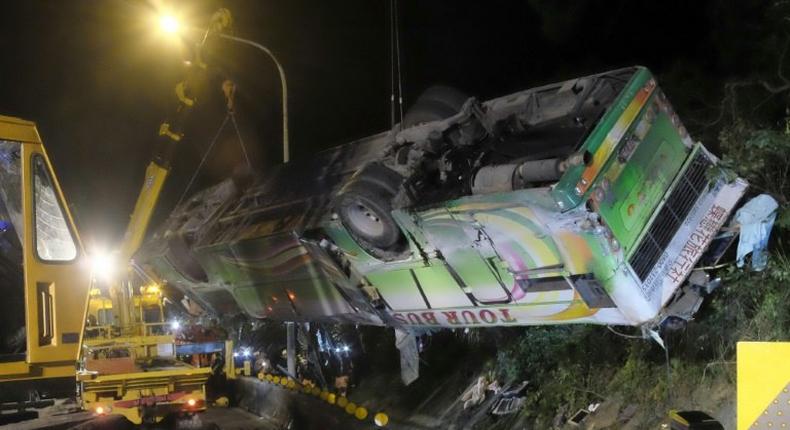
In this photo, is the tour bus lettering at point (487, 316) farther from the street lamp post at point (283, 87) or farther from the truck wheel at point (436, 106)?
the street lamp post at point (283, 87)

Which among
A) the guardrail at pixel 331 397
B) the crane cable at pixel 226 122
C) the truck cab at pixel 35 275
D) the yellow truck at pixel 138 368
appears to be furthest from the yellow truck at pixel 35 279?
the crane cable at pixel 226 122

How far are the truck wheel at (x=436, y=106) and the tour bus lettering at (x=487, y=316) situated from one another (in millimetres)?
2051

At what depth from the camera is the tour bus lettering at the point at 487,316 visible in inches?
282

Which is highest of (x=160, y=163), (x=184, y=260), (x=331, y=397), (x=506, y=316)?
(x=160, y=163)

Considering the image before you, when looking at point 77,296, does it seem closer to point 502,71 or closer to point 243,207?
point 243,207

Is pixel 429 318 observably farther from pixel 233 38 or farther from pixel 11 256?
pixel 233 38

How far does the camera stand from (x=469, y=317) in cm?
744

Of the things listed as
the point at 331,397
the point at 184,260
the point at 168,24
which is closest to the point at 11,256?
the point at 184,260

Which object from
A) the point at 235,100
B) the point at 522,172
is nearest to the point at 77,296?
the point at 522,172

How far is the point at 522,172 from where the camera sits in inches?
223

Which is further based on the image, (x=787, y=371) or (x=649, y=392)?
(x=649, y=392)

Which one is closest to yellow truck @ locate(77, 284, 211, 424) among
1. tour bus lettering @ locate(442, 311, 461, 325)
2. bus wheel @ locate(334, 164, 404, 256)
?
bus wheel @ locate(334, 164, 404, 256)

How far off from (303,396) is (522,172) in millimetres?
7594

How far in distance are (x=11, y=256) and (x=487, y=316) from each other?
4408mm
